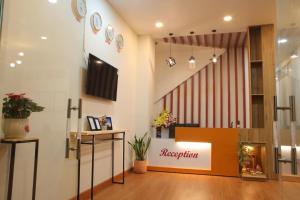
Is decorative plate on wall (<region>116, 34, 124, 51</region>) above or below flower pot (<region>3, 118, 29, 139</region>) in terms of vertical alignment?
above

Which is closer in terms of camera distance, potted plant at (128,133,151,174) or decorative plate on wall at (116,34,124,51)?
decorative plate on wall at (116,34,124,51)

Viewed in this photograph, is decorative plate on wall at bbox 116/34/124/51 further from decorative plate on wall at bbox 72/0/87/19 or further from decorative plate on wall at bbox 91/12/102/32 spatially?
decorative plate on wall at bbox 72/0/87/19

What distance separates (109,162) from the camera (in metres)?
4.45

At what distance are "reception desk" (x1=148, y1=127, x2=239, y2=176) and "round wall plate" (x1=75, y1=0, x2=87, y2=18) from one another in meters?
3.35

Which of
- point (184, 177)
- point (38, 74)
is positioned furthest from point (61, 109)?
point (184, 177)

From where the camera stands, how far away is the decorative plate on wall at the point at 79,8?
3.22m

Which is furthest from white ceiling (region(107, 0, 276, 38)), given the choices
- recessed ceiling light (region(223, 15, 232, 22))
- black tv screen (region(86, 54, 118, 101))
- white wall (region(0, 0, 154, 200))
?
white wall (region(0, 0, 154, 200))

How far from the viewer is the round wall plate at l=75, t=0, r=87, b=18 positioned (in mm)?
3258

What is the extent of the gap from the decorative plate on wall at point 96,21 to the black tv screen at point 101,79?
1.68 ft

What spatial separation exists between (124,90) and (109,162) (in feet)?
5.13

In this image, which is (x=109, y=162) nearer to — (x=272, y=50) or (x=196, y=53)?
(x=272, y=50)

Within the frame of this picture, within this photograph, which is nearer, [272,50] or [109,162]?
[109,162]

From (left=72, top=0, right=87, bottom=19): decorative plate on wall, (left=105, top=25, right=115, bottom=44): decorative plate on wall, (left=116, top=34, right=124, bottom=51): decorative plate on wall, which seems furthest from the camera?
(left=116, top=34, right=124, bottom=51): decorative plate on wall

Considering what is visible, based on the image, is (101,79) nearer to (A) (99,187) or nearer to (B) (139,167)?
(A) (99,187)
